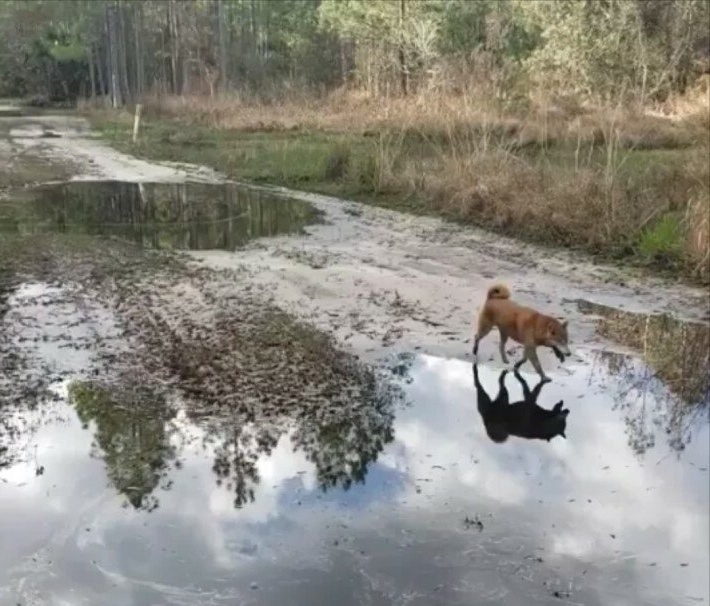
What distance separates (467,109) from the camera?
535 inches

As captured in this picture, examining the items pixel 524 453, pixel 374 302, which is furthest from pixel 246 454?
pixel 374 302

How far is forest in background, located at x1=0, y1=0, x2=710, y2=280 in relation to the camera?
10430 millimetres

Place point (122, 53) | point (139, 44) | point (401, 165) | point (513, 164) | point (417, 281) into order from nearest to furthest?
point (417, 281) → point (513, 164) → point (401, 165) → point (122, 53) → point (139, 44)

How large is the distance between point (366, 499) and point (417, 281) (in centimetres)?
457

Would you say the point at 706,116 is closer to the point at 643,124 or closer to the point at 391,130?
the point at 643,124

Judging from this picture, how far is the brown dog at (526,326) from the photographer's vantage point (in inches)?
231

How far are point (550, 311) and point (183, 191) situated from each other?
9346 millimetres

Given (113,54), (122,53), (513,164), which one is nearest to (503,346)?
(513,164)

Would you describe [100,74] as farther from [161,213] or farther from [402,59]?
[161,213]

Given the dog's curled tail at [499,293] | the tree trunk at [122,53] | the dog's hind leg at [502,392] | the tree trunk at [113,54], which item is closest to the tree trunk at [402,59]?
the dog's curled tail at [499,293]

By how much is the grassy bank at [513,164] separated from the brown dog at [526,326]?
10.6 feet

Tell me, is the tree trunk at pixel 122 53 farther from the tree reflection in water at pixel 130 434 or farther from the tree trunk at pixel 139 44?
the tree reflection in water at pixel 130 434

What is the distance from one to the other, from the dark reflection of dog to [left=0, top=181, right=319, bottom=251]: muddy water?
5507 millimetres

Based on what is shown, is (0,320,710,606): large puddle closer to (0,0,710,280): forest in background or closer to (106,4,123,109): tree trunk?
(0,0,710,280): forest in background
